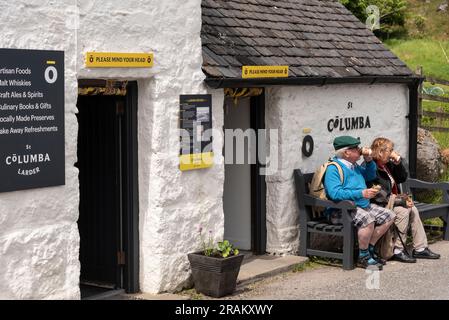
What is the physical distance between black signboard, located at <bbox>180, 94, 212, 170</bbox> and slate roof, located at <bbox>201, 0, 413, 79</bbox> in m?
0.34

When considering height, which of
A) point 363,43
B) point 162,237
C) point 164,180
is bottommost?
point 162,237

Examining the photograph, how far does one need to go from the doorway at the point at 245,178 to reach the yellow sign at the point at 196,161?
1316 millimetres

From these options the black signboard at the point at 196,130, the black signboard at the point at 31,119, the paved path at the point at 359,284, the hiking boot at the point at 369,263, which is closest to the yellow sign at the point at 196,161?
the black signboard at the point at 196,130

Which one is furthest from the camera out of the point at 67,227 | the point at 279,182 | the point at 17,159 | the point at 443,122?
the point at 443,122

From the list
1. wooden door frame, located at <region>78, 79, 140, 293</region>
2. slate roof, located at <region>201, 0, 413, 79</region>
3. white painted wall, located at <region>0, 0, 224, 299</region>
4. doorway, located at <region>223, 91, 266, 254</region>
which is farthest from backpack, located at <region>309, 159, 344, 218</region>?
wooden door frame, located at <region>78, 79, 140, 293</region>

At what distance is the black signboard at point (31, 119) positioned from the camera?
6125 mm

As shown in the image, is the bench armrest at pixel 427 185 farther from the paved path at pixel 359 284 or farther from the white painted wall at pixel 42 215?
the white painted wall at pixel 42 215

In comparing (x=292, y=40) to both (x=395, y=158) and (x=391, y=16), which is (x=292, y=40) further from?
(x=391, y=16)

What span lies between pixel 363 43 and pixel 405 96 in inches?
37.6

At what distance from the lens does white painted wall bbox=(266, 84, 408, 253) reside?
941 centimetres

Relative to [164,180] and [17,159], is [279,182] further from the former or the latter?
[17,159]

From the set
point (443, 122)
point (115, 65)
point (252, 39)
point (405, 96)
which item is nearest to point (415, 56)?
point (443, 122)

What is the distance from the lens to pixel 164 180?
25.0 feet

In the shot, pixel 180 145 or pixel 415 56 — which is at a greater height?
pixel 415 56
